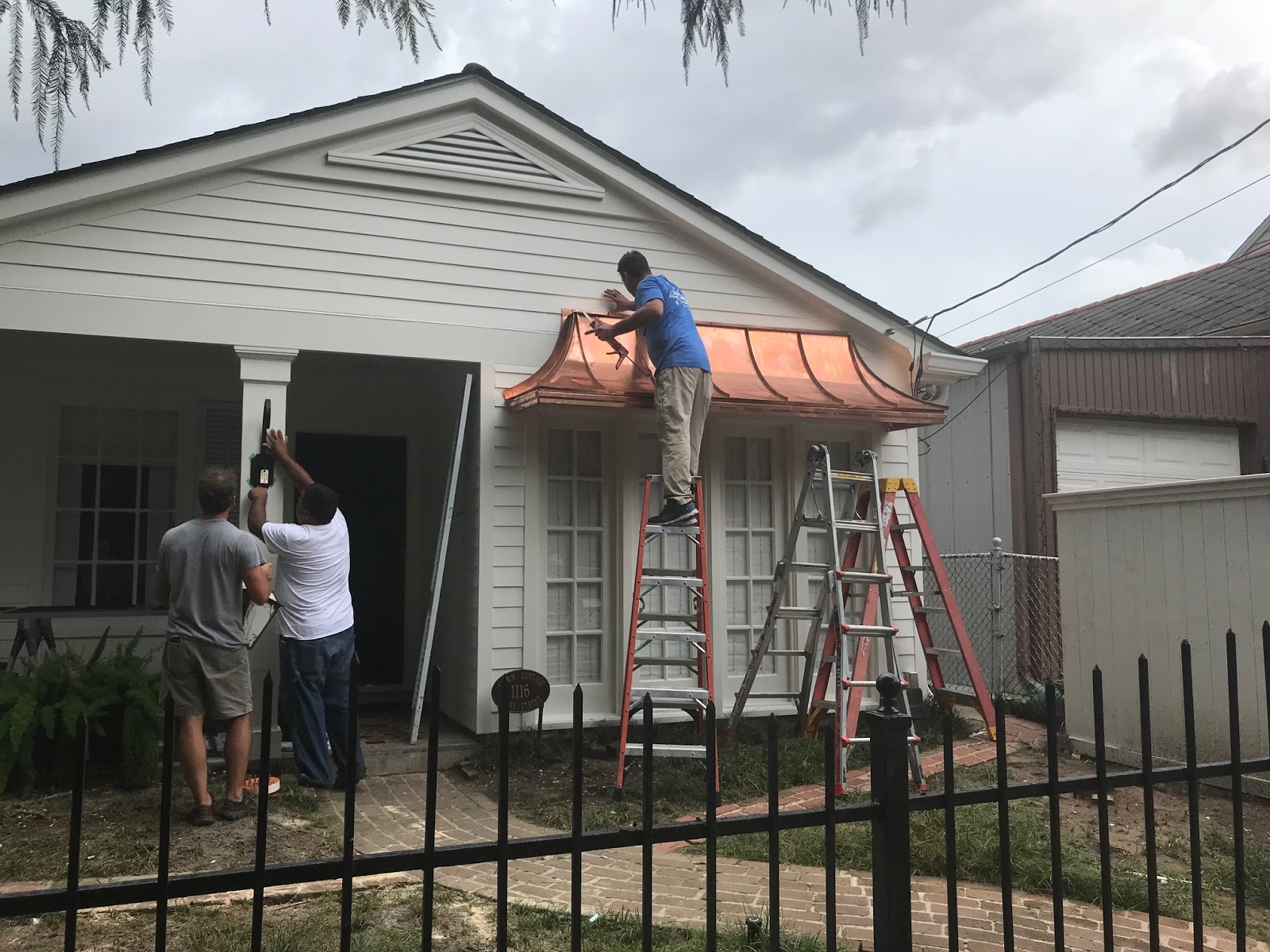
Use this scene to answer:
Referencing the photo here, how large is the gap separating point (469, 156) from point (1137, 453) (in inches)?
291

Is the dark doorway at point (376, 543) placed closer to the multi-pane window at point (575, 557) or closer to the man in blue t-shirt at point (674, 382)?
the multi-pane window at point (575, 557)

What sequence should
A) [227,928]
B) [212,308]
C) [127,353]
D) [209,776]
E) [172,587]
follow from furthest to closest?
[127,353] < [212,308] < [209,776] < [172,587] < [227,928]

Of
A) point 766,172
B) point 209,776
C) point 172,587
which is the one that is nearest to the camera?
point 172,587

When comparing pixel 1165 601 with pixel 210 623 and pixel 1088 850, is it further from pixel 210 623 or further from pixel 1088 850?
pixel 210 623

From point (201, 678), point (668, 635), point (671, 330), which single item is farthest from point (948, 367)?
point (201, 678)

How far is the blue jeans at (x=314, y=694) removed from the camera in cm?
559

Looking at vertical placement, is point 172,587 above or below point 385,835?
above

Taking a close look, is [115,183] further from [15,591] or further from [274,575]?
[15,591]

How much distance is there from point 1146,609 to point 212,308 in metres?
6.41

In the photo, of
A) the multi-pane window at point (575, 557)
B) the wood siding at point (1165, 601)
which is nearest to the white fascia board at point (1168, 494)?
the wood siding at point (1165, 601)

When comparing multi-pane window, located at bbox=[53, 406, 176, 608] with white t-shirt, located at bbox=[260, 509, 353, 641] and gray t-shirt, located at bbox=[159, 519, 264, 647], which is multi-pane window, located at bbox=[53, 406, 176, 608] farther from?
gray t-shirt, located at bbox=[159, 519, 264, 647]

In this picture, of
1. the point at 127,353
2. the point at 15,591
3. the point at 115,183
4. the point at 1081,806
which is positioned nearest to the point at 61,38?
the point at 115,183

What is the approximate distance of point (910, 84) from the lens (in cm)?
520

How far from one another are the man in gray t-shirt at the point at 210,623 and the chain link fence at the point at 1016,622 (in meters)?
6.35
